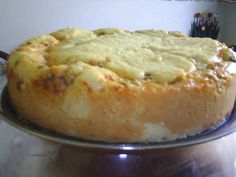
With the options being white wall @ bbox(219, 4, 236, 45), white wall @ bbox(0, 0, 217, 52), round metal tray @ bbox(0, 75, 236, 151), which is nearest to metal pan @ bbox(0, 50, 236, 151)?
round metal tray @ bbox(0, 75, 236, 151)

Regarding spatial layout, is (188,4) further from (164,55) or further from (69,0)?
(164,55)

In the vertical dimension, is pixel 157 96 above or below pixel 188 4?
above

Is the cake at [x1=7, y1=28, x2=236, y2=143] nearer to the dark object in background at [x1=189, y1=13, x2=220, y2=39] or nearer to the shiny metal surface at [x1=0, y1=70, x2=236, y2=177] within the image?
the shiny metal surface at [x1=0, y1=70, x2=236, y2=177]

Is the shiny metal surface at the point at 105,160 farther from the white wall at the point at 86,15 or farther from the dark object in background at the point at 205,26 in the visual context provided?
the dark object in background at the point at 205,26

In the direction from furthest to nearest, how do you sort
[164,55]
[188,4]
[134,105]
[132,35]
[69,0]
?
[188,4] → [69,0] → [132,35] → [164,55] → [134,105]

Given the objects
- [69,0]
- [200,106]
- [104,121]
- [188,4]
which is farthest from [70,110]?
[188,4]

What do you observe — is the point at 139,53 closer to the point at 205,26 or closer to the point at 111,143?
the point at 111,143

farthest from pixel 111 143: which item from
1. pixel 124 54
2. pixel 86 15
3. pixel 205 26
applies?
pixel 205 26

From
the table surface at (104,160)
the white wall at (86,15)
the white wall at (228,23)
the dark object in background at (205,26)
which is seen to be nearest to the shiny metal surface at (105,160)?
the table surface at (104,160)
